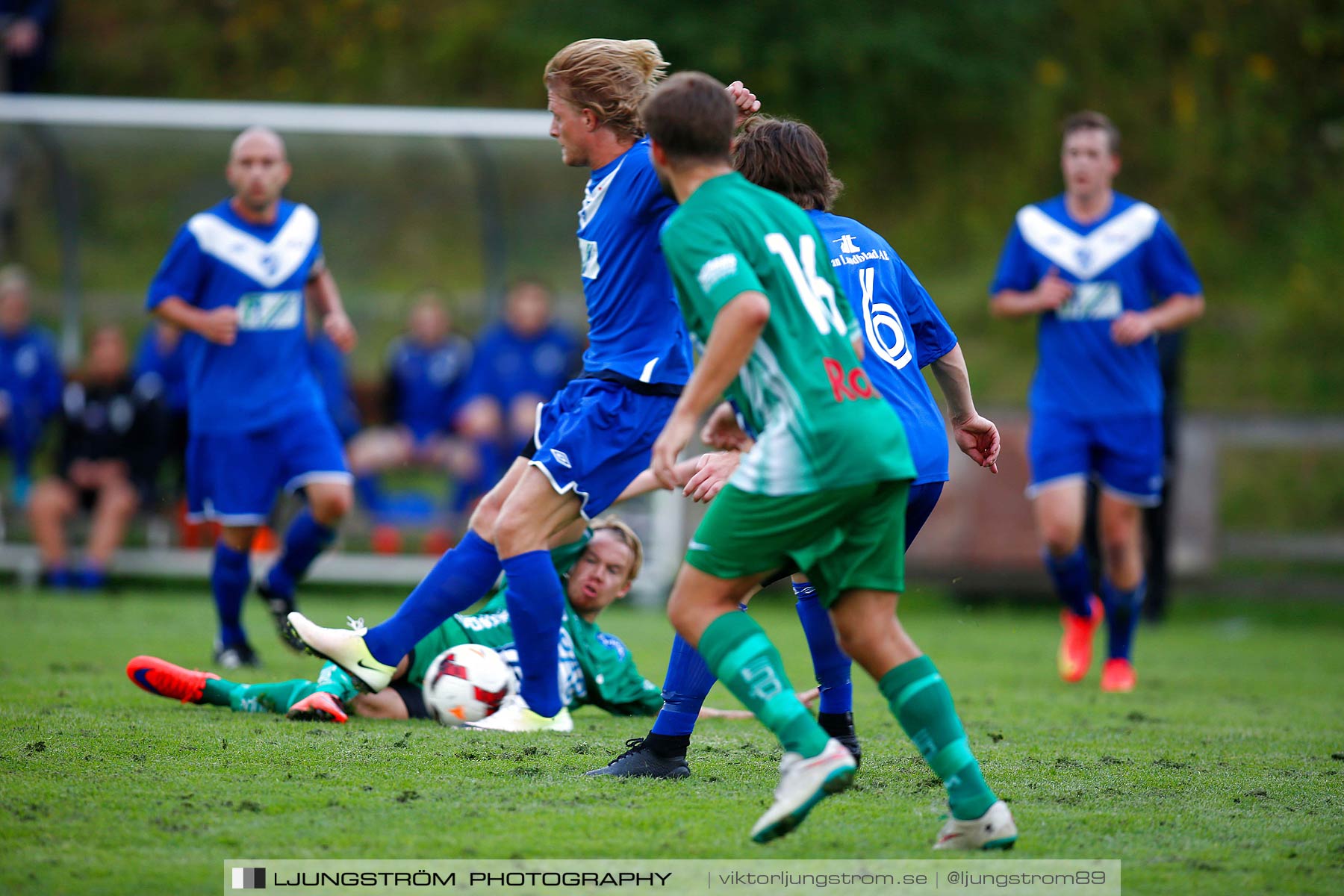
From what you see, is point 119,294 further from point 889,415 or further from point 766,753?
point 889,415

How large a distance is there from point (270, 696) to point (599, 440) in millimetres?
1545

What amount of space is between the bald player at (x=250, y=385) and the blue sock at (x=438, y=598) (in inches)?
82.4

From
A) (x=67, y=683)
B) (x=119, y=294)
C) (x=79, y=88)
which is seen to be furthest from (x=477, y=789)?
(x=79, y=88)

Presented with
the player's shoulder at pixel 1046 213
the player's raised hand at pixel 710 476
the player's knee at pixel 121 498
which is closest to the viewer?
the player's raised hand at pixel 710 476

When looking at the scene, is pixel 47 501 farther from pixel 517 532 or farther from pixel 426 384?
pixel 517 532

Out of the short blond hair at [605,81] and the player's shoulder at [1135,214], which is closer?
the short blond hair at [605,81]

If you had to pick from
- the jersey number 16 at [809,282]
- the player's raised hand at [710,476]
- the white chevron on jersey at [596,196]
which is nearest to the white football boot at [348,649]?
the player's raised hand at [710,476]

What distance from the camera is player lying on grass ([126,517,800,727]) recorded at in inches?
192

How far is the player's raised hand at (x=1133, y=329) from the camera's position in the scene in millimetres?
7043

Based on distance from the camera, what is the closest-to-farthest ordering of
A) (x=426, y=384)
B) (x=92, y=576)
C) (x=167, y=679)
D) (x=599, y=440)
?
(x=599, y=440) < (x=167, y=679) < (x=92, y=576) < (x=426, y=384)

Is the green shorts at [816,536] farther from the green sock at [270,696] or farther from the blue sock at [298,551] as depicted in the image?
the blue sock at [298,551]

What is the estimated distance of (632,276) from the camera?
14.8 ft

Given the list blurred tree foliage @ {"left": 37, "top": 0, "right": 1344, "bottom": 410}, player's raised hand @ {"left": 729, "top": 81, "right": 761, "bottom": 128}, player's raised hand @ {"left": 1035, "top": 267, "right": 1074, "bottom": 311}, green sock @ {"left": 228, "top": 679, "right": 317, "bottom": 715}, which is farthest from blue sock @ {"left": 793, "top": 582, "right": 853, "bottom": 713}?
blurred tree foliage @ {"left": 37, "top": 0, "right": 1344, "bottom": 410}

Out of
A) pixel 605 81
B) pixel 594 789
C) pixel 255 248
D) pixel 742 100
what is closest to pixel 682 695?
pixel 594 789
